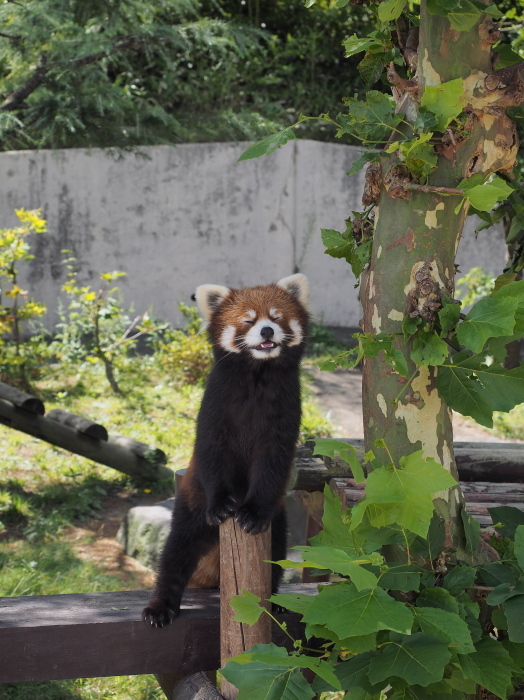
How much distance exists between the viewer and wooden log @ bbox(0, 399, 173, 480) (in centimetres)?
496

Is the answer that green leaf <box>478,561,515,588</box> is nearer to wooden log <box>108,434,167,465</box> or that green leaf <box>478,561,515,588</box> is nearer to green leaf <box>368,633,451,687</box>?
green leaf <box>368,633,451,687</box>

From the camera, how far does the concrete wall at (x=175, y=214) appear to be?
8.76 meters

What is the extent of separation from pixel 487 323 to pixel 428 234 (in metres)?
0.32

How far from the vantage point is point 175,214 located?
9047 millimetres

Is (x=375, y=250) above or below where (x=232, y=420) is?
above

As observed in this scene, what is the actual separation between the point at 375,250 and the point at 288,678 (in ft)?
3.75

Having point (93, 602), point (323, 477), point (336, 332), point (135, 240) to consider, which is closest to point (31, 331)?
point (135, 240)

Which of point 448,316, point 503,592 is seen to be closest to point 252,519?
point 503,592

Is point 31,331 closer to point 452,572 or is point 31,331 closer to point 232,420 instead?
point 232,420

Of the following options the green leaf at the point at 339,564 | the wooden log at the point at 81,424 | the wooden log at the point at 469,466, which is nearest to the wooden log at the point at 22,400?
the wooden log at the point at 81,424

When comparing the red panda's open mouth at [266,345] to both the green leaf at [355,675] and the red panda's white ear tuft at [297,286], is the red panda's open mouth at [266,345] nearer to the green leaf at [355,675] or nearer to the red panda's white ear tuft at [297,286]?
the red panda's white ear tuft at [297,286]

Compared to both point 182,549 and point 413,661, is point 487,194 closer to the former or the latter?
point 413,661

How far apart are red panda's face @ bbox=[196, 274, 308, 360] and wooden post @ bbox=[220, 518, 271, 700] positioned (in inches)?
21.8

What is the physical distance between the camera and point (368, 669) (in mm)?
1842
